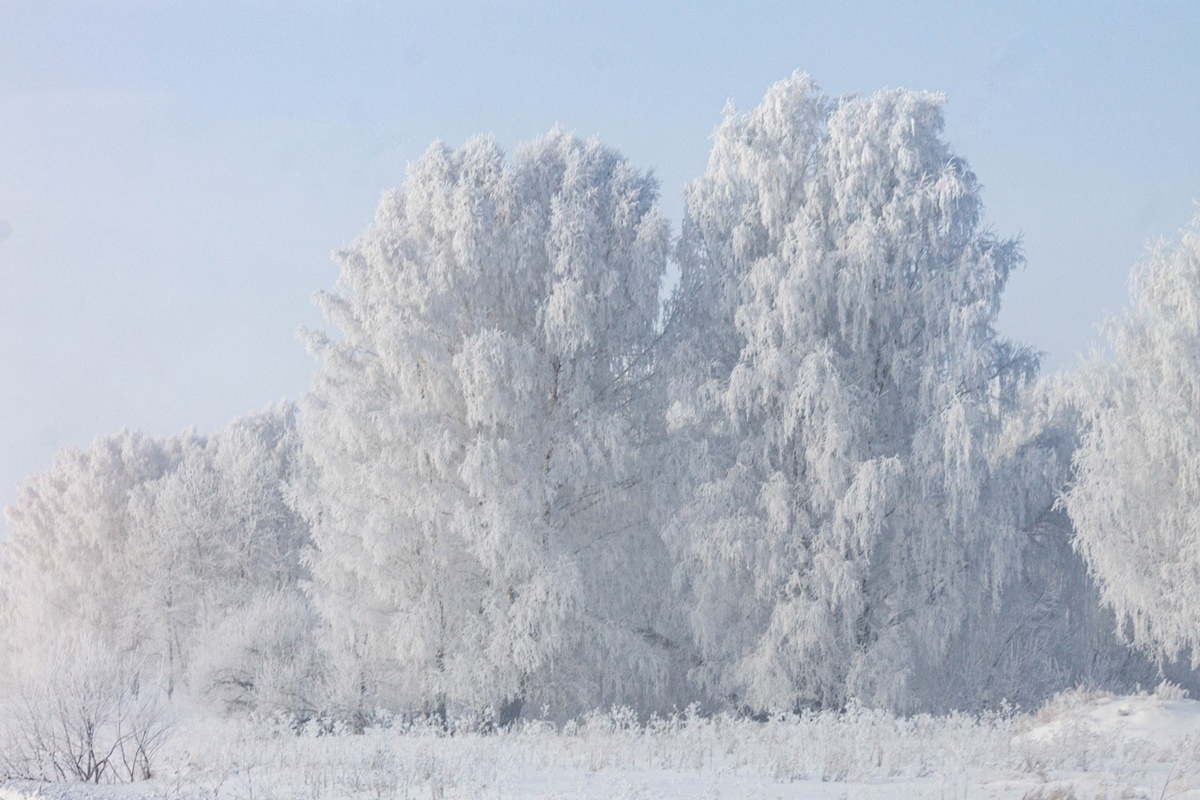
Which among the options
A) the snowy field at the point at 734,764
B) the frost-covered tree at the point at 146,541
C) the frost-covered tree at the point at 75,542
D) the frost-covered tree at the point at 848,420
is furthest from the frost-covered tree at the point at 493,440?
the frost-covered tree at the point at 75,542

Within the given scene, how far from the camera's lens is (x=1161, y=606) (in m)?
20.6

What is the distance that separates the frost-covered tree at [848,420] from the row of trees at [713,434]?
0.21 feet

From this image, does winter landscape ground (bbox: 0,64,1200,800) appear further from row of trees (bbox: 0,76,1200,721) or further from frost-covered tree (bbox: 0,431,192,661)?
frost-covered tree (bbox: 0,431,192,661)

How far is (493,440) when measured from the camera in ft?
67.4

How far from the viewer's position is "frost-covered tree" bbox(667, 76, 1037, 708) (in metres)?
20.3

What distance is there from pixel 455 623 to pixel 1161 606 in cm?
1272

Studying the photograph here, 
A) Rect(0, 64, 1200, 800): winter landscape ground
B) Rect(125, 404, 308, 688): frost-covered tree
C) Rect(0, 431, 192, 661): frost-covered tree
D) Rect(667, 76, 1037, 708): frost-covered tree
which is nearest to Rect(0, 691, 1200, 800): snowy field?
Rect(0, 64, 1200, 800): winter landscape ground

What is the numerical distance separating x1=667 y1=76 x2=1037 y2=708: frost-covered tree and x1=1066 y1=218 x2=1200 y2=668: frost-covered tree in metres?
1.62

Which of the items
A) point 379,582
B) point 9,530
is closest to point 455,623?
point 379,582

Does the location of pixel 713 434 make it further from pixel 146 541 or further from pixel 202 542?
pixel 146 541

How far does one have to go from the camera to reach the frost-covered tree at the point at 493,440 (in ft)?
67.3

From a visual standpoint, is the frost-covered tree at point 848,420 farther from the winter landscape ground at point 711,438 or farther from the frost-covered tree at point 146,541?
the frost-covered tree at point 146,541

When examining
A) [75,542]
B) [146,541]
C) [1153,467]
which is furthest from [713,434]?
[75,542]

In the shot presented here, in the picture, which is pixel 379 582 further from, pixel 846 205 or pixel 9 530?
pixel 9 530
